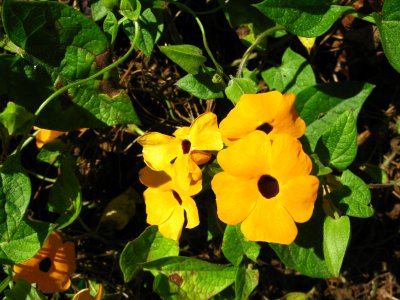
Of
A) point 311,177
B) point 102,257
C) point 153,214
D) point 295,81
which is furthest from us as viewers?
point 102,257

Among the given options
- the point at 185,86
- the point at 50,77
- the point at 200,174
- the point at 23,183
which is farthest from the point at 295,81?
the point at 23,183

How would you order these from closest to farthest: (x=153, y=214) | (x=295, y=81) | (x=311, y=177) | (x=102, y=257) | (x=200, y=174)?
(x=311, y=177) → (x=200, y=174) → (x=153, y=214) → (x=295, y=81) → (x=102, y=257)

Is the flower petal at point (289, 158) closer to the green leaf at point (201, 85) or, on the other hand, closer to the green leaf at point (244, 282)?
the green leaf at point (201, 85)

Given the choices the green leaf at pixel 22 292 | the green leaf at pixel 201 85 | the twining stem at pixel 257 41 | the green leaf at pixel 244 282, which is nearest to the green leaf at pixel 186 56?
the green leaf at pixel 201 85

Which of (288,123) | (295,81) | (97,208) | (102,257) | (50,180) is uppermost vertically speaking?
(288,123)

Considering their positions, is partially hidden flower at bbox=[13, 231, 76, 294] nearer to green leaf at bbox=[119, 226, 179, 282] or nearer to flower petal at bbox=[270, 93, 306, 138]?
green leaf at bbox=[119, 226, 179, 282]

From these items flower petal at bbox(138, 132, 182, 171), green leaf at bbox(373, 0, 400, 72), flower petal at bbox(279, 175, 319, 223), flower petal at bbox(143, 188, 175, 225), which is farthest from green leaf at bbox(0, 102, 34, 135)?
green leaf at bbox(373, 0, 400, 72)

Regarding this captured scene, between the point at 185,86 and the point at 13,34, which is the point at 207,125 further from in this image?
the point at 13,34
